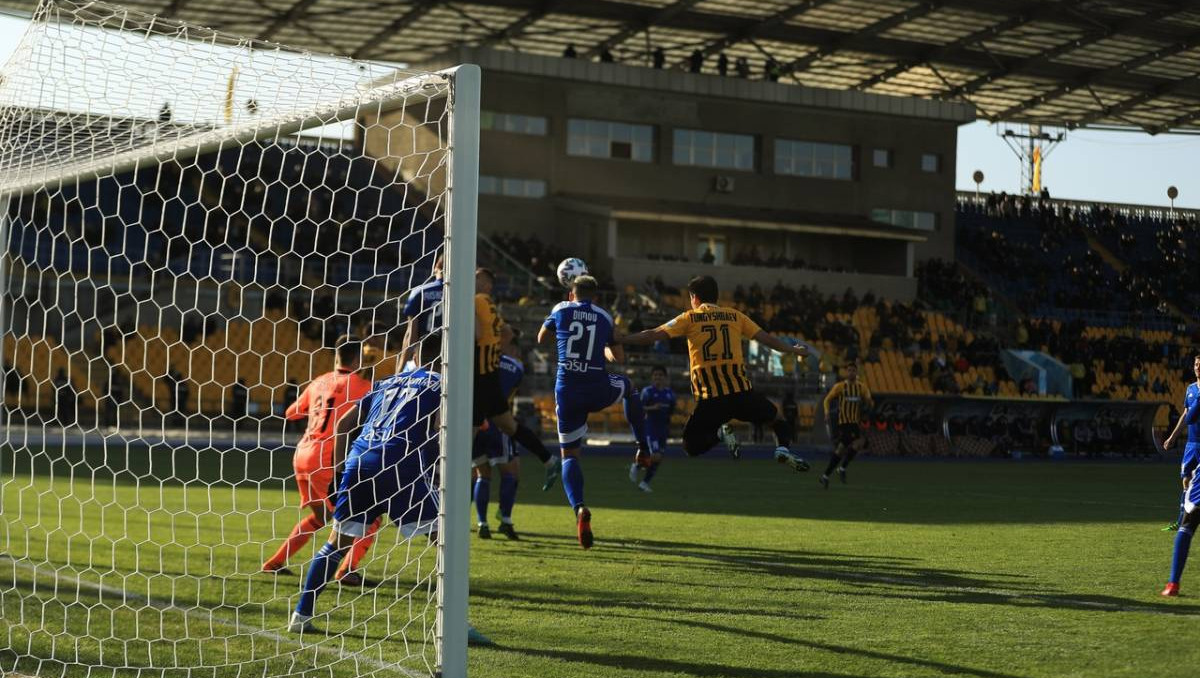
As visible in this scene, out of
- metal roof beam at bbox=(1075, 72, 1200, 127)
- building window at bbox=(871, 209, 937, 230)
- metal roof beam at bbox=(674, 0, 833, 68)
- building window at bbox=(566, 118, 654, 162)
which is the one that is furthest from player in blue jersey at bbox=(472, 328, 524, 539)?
metal roof beam at bbox=(1075, 72, 1200, 127)

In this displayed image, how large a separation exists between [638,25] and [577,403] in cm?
2729

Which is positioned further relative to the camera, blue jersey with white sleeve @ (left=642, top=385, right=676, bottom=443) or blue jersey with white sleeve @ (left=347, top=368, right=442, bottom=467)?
blue jersey with white sleeve @ (left=642, top=385, right=676, bottom=443)

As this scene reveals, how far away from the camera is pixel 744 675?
5.97 meters

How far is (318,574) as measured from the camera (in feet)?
22.4

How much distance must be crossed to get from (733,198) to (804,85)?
443 cm

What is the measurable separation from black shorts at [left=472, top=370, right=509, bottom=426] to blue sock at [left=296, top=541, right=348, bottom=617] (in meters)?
3.44

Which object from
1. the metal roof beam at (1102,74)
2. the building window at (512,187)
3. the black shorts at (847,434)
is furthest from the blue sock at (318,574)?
the metal roof beam at (1102,74)

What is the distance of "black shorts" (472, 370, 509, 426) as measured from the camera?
1035cm

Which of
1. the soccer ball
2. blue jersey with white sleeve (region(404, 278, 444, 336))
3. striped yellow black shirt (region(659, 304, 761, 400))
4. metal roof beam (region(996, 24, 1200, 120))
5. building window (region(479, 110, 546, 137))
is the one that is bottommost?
striped yellow black shirt (region(659, 304, 761, 400))

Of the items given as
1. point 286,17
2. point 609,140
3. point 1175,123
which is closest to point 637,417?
point 286,17

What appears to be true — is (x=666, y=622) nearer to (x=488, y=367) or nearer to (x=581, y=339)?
(x=488, y=367)

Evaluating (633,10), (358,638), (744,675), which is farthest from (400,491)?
(633,10)

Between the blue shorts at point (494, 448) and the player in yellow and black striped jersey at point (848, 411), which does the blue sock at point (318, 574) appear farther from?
the player in yellow and black striped jersey at point (848, 411)

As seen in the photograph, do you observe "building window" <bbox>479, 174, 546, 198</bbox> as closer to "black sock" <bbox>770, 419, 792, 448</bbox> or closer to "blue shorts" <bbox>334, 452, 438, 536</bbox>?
"black sock" <bbox>770, 419, 792, 448</bbox>
